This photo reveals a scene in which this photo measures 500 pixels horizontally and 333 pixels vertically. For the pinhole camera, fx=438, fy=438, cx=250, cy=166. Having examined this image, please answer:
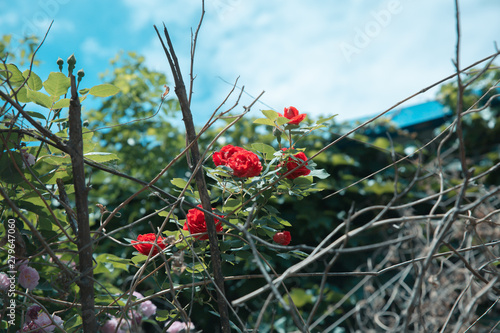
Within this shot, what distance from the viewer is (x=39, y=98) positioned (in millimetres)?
959

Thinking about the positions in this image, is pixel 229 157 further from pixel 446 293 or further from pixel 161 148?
pixel 161 148

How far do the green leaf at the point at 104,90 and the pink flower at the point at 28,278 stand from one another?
0.46m

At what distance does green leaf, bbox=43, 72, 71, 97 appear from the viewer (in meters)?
0.94

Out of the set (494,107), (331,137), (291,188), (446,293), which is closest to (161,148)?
(331,137)

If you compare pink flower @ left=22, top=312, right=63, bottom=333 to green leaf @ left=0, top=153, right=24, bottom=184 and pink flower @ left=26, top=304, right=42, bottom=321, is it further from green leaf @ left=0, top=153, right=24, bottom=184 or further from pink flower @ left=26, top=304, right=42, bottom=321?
green leaf @ left=0, top=153, right=24, bottom=184

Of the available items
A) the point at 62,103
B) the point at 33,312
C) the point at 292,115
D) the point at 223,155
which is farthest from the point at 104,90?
the point at 33,312

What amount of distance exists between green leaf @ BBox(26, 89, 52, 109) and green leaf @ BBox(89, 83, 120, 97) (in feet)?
0.32

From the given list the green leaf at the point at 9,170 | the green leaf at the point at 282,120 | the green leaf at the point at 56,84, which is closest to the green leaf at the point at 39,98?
the green leaf at the point at 56,84

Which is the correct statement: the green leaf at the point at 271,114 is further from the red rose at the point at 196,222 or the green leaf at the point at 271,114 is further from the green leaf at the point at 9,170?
the green leaf at the point at 9,170

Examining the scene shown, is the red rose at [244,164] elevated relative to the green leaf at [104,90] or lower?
lower

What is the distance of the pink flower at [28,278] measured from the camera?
1056mm

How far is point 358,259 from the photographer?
9.05 feet

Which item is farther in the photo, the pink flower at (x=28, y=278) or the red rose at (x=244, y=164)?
the pink flower at (x=28, y=278)

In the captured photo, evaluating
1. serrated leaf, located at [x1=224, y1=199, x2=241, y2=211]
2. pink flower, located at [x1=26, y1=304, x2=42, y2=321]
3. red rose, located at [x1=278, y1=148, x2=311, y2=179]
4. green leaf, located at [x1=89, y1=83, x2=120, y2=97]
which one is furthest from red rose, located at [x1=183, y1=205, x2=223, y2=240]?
pink flower, located at [x1=26, y1=304, x2=42, y2=321]
